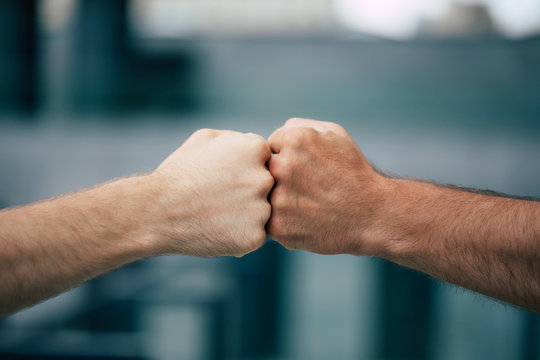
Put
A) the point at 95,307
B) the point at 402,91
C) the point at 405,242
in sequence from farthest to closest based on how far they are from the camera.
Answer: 1. the point at 402,91
2. the point at 95,307
3. the point at 405,242

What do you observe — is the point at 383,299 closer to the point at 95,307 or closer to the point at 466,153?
the point at 466,153

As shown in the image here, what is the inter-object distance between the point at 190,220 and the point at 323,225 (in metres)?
0.32

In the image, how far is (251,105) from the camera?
21.0 ft

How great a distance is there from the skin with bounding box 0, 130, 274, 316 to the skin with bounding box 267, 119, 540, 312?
0.25 ft

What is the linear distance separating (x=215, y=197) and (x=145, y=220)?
0.61 feet

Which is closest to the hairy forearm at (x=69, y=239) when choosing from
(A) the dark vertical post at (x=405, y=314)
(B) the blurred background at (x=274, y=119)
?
(B) the blurred background at (x=274, y=119)

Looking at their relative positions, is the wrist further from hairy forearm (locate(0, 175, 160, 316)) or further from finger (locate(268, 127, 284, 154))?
finger (locate(268, 127, 284, 154))

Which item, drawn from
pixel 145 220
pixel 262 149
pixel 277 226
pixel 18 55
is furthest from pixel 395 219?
pixel 18 55

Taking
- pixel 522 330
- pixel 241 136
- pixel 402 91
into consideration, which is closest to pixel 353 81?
pixel 402 91

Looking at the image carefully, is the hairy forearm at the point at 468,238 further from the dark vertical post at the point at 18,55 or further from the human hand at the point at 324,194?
the dark vertical post at the point at 18,55

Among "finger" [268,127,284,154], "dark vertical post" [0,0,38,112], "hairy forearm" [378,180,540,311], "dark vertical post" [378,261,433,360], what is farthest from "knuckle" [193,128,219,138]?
"dark vertical post" [0,0,38,112]

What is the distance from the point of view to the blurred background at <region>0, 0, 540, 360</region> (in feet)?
16.5

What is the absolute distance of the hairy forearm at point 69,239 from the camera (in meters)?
0.91

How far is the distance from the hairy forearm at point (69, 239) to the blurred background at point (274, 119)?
327cm
